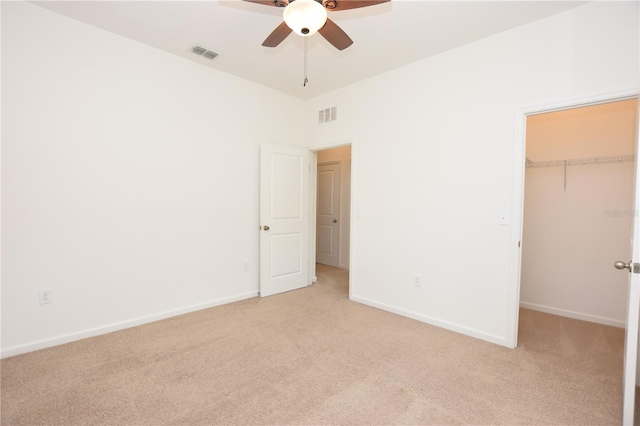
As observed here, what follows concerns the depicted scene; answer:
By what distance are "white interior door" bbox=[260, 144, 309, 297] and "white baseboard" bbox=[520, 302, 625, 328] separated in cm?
286

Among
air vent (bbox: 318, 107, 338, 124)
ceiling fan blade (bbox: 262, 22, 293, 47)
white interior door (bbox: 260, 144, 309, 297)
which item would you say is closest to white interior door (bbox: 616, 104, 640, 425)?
ceiling fan blade (bbox: 262, 22, 293, 47)

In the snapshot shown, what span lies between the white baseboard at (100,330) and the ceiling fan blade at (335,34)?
3.00 meters

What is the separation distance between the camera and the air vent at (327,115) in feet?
13.1

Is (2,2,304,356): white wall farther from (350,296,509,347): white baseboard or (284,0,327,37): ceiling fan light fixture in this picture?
(284,0,327,37): ceiling fan light fixture

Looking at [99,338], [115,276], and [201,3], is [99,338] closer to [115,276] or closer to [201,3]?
[115,276]

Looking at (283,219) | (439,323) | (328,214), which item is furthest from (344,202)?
(439,323)

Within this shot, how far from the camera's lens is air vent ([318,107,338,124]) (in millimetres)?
4006

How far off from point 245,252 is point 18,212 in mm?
2117

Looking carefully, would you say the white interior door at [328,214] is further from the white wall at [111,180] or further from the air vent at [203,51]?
the air vent at [203,51]

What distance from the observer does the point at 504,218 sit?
2637 millimetres

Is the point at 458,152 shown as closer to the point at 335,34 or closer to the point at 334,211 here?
the point at 335,34

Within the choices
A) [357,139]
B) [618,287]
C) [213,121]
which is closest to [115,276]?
[213,121]

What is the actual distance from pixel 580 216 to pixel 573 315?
3.56 ft

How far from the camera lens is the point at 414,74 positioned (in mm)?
3223
